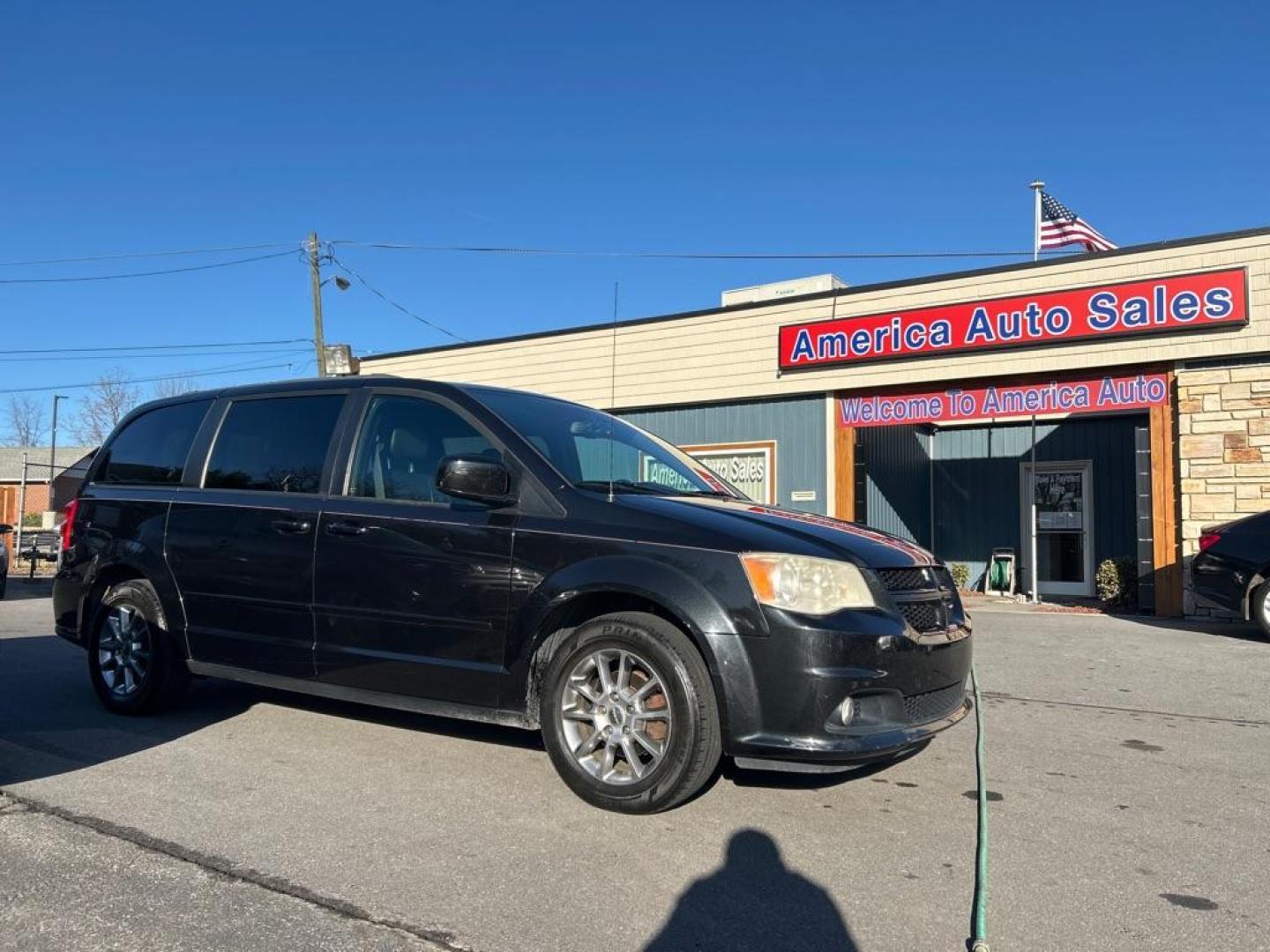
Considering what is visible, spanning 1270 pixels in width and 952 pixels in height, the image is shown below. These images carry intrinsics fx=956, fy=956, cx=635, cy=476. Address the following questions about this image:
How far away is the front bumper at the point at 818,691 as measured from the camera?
3541 millimetres

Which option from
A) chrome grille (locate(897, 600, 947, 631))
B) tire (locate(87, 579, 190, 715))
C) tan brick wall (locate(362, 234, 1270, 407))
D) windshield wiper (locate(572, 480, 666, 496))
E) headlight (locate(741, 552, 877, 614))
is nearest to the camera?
headlight (locate(741, 552, 877, 614))

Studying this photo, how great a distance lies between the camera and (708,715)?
3.67 meters

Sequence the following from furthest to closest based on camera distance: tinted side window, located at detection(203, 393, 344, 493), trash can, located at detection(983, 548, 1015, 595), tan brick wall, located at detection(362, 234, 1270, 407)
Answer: trash can, located at detection(983, 548, 1015, 595), tan brick wall, located at detection(362, 234, 1270, 407), tinted side window, located at detection(203, 393, 344, 493)

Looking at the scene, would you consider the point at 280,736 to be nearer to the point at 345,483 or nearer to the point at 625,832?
the point at 345,483

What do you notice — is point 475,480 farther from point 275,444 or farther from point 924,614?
point 924,614

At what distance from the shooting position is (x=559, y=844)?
11.6 feet

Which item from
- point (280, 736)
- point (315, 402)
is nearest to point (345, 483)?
point (315, 402)

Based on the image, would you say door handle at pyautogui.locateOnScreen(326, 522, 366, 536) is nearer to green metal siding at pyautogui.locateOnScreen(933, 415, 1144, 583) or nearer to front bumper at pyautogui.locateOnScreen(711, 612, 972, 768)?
front bumper at pyautogui.locateOnScreen(711, 612, 972, 768)

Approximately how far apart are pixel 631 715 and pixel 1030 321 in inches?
419

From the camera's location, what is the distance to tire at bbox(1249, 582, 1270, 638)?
31.1 feet

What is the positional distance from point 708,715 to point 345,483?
7.31 feet

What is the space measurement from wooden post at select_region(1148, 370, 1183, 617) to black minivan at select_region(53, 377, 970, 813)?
353 inches

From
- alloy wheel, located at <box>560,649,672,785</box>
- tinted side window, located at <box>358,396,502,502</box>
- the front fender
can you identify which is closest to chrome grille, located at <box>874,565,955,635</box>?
the front fender

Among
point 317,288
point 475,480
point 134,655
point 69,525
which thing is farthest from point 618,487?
point 317,288
